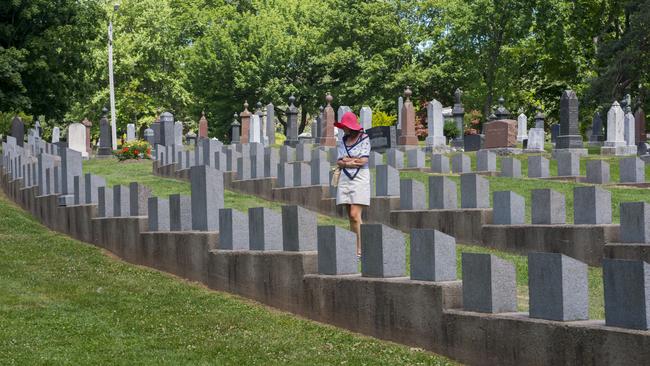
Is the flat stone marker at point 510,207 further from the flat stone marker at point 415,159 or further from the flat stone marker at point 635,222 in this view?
the flat stone marker at point 415,159

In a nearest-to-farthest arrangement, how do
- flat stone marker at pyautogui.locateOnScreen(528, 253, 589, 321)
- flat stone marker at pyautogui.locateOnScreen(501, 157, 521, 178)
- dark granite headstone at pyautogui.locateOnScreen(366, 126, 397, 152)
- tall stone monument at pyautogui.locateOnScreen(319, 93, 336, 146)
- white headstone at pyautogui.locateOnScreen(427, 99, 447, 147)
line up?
1. flat stone marker at pyautogui.locateOnScreen(528, 253, 589, 321)
2. flat stone marker at pyautogui.locateOnScreen(501, 157, 521, 178)
3. dark granite headstone at pyautogui.locateOnScreen(366, 126, 397, 152)
4. white headstone at pyautogui.locateOnScreen(427, 99, 447, 147)
5. tall stone monument at pyautogui.locateOnScreen(319, 93, 336, 146)

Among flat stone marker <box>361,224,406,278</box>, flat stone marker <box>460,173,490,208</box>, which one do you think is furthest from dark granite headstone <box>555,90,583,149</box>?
flat stone marker <box>361,224,406,278</box>

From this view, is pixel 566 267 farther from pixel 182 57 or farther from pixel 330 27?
pixel 182 57

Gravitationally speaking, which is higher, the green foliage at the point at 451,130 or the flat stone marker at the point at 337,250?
the green foliage at the point at 451,130

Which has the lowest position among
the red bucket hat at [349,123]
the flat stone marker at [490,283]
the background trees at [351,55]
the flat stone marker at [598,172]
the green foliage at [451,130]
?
the flat stone marker at [490,283]

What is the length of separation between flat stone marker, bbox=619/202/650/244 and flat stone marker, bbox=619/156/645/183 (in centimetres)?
940

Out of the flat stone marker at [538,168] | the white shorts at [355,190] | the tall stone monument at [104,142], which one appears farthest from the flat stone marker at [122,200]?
the tall stone monument at [104,142]

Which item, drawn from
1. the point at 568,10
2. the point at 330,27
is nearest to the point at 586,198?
the point at 568,10

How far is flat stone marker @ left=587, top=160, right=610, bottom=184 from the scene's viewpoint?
74.5 ft

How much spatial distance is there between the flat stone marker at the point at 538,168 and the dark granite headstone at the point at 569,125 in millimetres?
14637

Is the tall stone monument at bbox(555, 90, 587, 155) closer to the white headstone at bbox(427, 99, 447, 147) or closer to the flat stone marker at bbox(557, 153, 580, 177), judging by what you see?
the white headstone at bbox(427, 99, 447, 147)

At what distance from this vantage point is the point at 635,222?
510 inches

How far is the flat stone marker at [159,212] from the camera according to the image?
1421cm

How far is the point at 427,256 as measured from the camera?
9.18 meters
